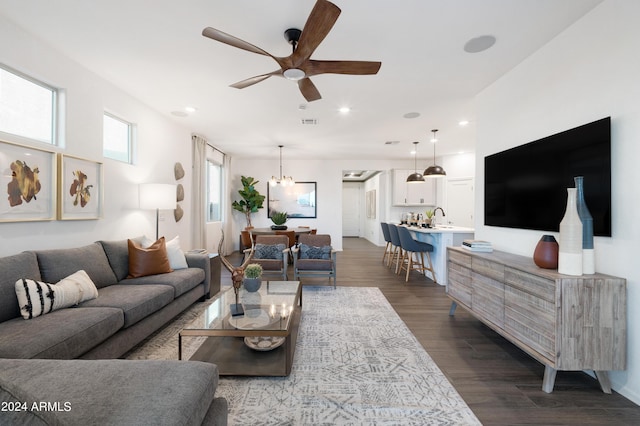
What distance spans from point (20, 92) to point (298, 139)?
4.22 meters

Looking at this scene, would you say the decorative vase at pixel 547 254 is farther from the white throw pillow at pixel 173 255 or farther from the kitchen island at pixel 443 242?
the white throw pillow at pixel 173 255

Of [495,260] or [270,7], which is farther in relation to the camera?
[495,260]

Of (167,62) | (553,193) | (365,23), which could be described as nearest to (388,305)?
(553,193)

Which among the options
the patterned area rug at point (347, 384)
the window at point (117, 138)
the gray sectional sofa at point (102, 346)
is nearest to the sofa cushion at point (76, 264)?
the gray sectional sofa at point (102, 346)

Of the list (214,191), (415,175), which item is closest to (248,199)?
(214,191)

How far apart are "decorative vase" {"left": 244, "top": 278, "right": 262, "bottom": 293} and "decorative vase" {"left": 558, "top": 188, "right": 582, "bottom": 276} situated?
2.49 meters

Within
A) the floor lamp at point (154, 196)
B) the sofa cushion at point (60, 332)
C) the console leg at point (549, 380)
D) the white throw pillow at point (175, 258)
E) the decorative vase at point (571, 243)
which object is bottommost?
the console leg at point (549, 380)

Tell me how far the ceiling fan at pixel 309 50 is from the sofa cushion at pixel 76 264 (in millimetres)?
2173

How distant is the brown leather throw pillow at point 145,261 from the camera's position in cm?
310

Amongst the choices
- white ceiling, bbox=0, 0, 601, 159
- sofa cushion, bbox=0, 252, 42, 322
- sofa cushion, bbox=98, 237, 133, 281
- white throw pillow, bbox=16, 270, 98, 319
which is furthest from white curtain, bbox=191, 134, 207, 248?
sofa cushion, bbox=0, 252, 42, 322

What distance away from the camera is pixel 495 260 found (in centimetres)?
251

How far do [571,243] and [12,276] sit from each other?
155 inches

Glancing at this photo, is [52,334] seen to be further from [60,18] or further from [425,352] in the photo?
[425,352]

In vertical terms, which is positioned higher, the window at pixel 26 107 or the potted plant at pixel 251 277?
the window at pixel 26 107
